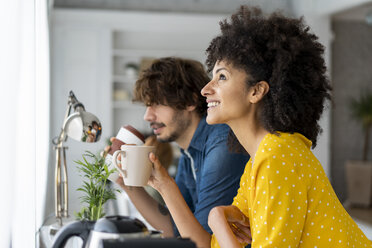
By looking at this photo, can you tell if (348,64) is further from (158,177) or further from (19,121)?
(19,121)

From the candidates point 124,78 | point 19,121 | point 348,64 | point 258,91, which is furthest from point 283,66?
point 348,64

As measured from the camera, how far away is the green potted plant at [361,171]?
6184mm

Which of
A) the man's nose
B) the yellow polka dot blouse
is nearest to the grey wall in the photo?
the man's nose

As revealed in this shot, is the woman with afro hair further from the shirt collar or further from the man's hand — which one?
the shirt collar

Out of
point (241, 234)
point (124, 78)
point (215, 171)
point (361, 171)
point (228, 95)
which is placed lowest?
point (361, 171)

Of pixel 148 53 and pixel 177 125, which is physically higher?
pixel 148 53

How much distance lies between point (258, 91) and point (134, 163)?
0.33 m

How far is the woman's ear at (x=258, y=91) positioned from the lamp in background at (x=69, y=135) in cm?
37

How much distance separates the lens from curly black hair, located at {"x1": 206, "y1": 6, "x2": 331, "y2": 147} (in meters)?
1.03

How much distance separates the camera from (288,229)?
902 millimetres

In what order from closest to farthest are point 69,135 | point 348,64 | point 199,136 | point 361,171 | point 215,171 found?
point 69,135 → point 215,171 → point 199,136 → point 361,171 → point 348,64

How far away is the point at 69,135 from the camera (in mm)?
1111

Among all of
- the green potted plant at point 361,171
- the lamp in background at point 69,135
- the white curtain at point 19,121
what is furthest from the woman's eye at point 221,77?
the green potted plant at point 361,171

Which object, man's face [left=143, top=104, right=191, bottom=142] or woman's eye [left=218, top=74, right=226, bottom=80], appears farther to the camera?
man's face [left=143, top=104, right=191, bottom=142]
